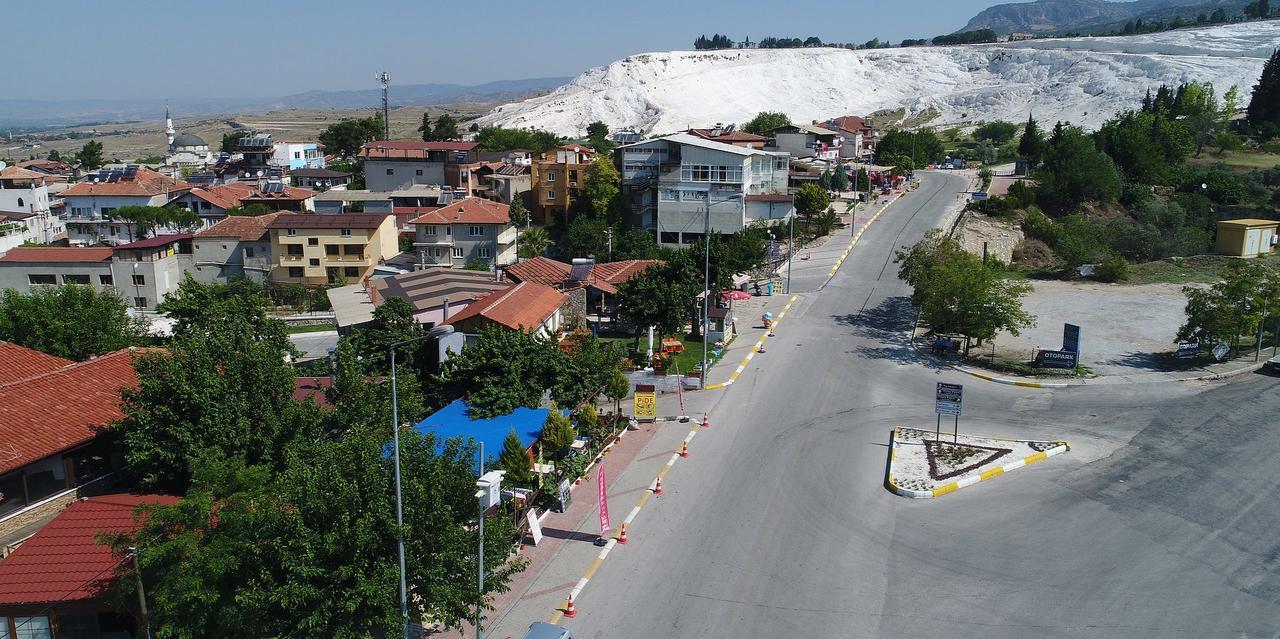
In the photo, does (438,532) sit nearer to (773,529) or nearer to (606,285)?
(773,529)

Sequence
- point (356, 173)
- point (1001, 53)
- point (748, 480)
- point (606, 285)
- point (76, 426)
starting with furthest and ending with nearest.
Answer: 1. point (1001, 53)
2. point (356, 173)
3. point (606, 285)
4. point (748, 480)
5. point (76, 426)

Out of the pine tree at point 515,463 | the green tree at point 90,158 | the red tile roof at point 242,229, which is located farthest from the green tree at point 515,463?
the green tree at point 90,158

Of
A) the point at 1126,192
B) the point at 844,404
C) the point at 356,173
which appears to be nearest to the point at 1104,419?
the point at 844,404

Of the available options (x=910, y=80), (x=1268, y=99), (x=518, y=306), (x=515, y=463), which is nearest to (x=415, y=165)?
(x=518, y=306)

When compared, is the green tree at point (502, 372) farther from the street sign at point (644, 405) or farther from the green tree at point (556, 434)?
the street sign at point (644, 405)

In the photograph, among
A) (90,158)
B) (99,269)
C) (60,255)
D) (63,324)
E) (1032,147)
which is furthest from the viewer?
(90,158)

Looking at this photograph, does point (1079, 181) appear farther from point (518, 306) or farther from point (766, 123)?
point (518, 306)

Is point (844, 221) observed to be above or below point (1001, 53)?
below
